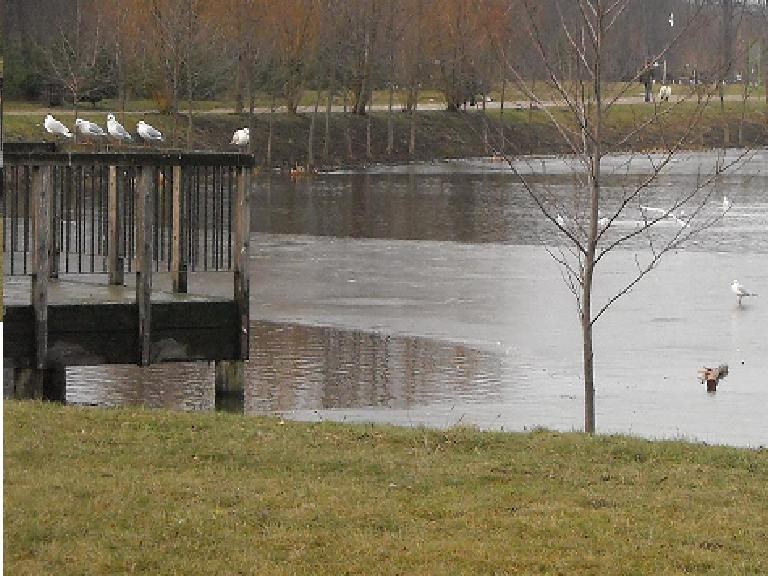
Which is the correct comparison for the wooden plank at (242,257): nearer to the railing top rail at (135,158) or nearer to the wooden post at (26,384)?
the railing top rail at (135,158)

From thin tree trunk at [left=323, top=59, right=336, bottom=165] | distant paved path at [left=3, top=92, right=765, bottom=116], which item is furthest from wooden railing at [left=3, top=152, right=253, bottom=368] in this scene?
thin tree trunk at [left=323, top=59, right=336, bottom=165]

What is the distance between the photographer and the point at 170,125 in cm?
6581

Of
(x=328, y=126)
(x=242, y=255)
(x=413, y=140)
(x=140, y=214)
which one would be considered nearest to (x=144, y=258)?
(x=140, y=214)

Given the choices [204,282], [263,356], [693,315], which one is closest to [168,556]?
[263,356]

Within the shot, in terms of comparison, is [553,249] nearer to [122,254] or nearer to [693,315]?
[693,315]

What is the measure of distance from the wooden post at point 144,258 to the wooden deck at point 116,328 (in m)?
0.07

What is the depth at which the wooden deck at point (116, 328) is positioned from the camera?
13820 millimetres

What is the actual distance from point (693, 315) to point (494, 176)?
136ft

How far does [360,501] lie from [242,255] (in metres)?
7.12

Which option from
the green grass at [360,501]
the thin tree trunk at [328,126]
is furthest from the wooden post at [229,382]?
the thin tree trunk at [328,126]

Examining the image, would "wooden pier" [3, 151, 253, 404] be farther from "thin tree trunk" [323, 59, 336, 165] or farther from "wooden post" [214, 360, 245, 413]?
"thin tree trunk" [323, 59, 336, 165]

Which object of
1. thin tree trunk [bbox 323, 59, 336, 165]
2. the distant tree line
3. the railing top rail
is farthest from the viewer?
thin tree trunk [bbox 323, 59, 336, 165]

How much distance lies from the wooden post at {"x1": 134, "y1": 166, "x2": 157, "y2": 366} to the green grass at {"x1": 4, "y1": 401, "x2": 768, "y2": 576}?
3.58 m

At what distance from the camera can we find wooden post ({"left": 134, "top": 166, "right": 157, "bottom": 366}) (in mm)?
14211
